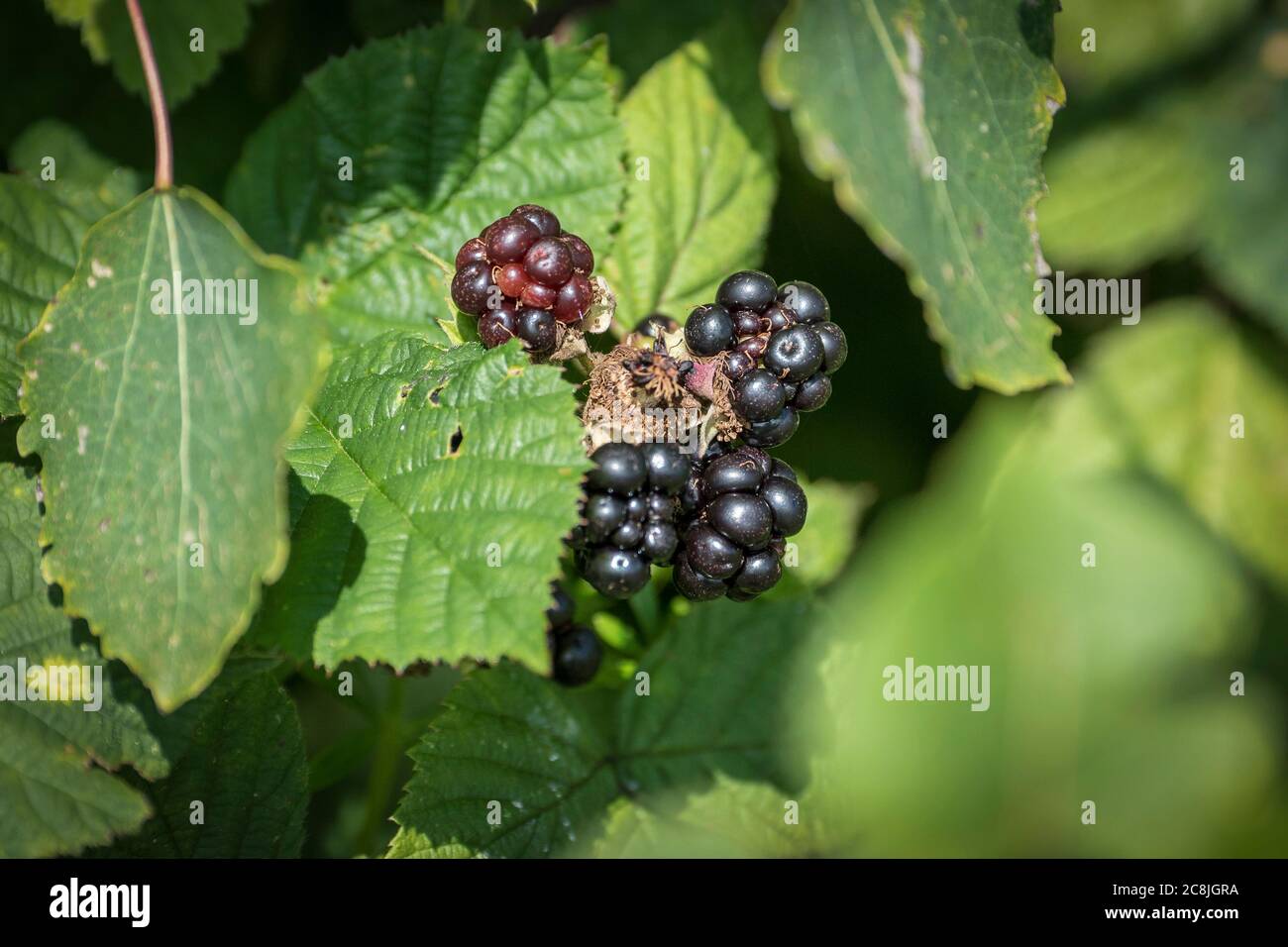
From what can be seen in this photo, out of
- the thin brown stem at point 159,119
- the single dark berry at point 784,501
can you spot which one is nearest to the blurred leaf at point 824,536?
the single dark berry at point 784,501

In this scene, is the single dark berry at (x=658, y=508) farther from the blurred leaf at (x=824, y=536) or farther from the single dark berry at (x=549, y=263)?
the blurred leaf at (x=824, y=536)

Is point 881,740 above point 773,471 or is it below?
below

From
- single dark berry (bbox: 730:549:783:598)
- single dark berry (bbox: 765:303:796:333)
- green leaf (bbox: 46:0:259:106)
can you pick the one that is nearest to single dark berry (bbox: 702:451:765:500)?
single dark berry (bbox: 730:549:783:598)

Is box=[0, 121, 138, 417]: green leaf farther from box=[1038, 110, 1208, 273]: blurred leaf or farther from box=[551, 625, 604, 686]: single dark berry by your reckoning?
box=[1038, 110, 1208, 273]: blurred leaf

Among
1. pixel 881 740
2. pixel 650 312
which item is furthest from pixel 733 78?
pixel 881 740

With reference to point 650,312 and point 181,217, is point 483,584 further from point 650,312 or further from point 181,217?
point 650,312
